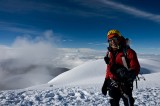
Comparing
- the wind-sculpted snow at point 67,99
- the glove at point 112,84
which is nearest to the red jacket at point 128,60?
the glove at point 112,84

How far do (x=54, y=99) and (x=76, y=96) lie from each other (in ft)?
4.32

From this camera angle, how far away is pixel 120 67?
6.78 metres

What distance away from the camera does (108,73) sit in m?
7.25

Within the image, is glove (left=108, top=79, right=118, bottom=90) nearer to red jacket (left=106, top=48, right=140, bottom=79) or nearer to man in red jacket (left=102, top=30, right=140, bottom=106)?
man in red jacket (left=102, top=30, right=140, bottom=106)

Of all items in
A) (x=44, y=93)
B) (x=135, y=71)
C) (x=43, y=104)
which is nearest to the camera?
(x=135, y=71)

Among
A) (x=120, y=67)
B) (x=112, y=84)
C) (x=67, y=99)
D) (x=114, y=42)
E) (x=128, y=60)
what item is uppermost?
(x=114, y=42)

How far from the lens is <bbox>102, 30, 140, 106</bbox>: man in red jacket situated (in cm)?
654

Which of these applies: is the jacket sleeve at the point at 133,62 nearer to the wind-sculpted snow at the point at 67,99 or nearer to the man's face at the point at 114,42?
the man's face at the point at 114,42

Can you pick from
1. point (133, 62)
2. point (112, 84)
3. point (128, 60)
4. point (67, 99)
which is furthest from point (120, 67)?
point (67, 99)

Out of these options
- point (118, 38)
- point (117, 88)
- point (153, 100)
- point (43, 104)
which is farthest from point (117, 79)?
point (153, 100)

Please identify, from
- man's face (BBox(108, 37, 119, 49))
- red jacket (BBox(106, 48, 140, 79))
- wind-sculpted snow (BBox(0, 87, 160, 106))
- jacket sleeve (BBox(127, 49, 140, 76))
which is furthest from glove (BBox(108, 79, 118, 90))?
wind-sculpted snow (BBox(0, 87, 160, 106))

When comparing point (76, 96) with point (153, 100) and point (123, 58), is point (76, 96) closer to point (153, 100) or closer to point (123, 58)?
point (153, 100)

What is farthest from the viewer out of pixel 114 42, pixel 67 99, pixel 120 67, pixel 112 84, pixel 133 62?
pixel 67 99

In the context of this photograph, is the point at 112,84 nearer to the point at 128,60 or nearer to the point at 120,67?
the point at 120,67
